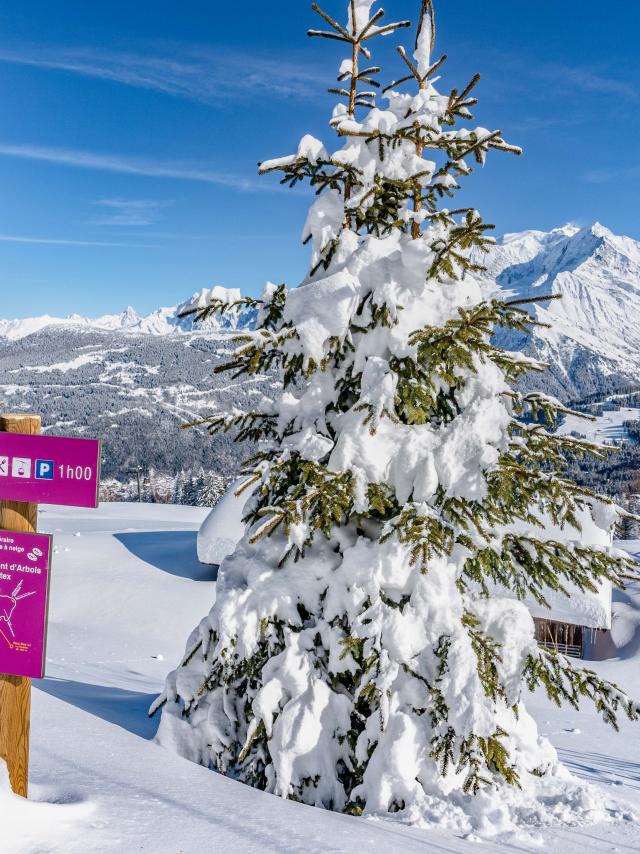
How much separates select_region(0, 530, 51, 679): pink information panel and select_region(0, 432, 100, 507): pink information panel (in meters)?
0.33

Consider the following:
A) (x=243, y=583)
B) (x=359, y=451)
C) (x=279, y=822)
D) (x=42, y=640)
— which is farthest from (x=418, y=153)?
(x=279, y=822)

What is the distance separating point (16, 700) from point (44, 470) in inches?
70.2

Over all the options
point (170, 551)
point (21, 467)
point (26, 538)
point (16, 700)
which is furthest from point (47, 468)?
point (170, 551)

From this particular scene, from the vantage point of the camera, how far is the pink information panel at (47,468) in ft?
15.1

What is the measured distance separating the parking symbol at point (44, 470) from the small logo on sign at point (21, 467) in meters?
0.07

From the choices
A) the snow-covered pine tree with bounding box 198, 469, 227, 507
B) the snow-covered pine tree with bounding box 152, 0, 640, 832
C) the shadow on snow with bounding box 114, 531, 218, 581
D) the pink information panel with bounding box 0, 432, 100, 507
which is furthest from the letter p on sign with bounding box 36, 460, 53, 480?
the snow-covered pine tree with bounding box 198, 469, 227, 507

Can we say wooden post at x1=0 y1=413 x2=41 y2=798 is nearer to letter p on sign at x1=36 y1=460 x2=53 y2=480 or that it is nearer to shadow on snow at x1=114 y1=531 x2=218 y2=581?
letter p on sign at x1=36 y1=460 x2=53 y2=480

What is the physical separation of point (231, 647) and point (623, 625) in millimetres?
18741

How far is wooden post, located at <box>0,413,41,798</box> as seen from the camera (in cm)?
469

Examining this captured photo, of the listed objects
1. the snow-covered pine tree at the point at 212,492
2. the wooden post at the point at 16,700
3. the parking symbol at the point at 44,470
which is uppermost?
the parking symbol at the point at 44,470

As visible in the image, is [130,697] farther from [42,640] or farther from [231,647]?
[42,640]

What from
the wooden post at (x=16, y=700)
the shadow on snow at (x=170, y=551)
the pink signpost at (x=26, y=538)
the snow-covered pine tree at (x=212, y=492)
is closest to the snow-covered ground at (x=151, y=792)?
the wooden post at (x=16, y=700)

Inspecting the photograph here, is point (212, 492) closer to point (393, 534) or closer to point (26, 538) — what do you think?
point (393, 534)

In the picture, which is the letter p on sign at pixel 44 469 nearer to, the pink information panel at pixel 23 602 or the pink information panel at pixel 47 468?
the pink information panel at pixel 47 468
